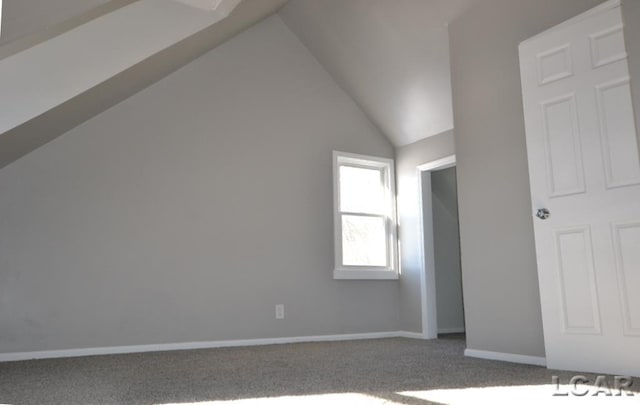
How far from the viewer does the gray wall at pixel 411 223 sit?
184 inches

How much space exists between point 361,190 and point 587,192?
2.56 meters

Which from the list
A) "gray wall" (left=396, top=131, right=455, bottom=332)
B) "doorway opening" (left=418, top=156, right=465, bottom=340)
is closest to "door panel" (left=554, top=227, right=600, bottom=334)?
"gray wall" (left=396, top=131, right=455, bottom=332)

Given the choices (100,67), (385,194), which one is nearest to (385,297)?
(385,194)

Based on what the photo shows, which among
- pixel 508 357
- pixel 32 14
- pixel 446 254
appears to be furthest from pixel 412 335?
pixel 32 14

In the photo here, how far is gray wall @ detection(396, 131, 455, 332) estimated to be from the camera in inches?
184

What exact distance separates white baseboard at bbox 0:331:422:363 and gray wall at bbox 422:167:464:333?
0.88 metres

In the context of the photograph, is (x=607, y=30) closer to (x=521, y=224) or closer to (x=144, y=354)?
(x=521, y=224)

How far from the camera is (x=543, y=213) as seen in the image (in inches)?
112

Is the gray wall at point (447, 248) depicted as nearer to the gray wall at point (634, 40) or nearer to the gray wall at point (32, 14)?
the gray wall at point (634, 40)

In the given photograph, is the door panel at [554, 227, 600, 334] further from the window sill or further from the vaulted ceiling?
the window sill

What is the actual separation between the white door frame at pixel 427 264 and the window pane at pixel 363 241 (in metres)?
0.45

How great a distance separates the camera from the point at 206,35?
12.5 feet

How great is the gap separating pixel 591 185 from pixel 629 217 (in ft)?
0.85

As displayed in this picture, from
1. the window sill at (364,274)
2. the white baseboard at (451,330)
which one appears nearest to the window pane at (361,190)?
the window sill at (364,274)
